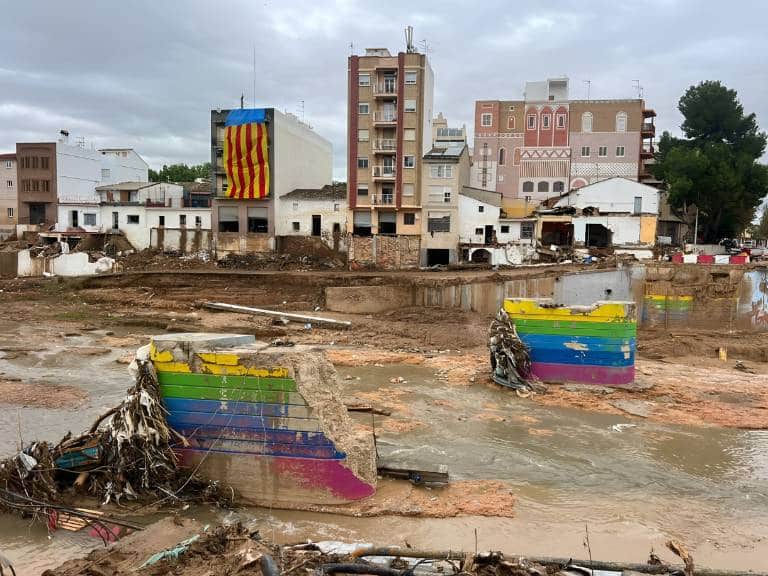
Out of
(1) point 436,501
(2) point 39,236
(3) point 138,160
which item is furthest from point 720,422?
(3) point 138,160

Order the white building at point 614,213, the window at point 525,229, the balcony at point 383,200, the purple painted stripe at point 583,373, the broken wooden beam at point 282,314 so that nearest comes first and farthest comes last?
the purple painted stripe at point 583,373
the broken wooden beam at point 282,314
the white building at point 614,213
the window at point 525,229
the balcony at point 383,200

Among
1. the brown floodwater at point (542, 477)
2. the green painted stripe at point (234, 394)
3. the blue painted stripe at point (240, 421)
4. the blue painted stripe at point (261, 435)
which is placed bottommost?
the brown floodwater at point (542, 477)

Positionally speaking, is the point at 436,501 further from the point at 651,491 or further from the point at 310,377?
the point at 651,491

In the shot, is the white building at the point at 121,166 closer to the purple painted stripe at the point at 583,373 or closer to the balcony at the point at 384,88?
the balcony at the point at 384,88

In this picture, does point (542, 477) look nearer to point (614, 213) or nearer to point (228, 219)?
point (614, 213)

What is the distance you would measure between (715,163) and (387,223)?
2770cm

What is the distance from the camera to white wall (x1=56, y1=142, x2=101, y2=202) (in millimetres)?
58375

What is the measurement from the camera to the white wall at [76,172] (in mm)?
58375

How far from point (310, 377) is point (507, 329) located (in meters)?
9.86

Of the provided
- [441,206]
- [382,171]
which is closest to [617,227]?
[441,206]

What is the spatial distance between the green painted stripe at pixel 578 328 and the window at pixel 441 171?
30.6 metres

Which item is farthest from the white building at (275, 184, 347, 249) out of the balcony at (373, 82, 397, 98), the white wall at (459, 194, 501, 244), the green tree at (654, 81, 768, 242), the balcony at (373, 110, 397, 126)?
the green tree at (654, 81, 768, 242)

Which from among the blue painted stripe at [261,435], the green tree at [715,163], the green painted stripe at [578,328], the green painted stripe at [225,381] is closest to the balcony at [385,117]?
the green tree at [715,163]

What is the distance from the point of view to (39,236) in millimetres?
51406
